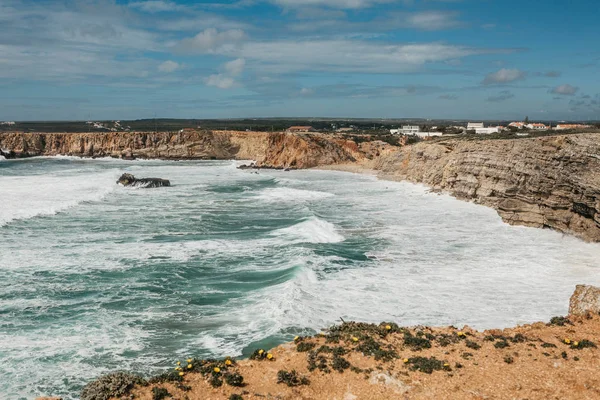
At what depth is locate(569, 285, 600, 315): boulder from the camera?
1283cm

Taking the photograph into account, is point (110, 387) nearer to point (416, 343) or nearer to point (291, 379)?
point (291, 379)

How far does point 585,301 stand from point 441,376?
5.88 m

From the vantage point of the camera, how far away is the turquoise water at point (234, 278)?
41.2ft

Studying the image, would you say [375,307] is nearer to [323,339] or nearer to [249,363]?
[323,339]

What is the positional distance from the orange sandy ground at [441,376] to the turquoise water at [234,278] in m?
2.41

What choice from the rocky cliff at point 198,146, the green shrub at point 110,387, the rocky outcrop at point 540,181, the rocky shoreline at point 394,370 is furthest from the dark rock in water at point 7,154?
the green shrub at point 110,387

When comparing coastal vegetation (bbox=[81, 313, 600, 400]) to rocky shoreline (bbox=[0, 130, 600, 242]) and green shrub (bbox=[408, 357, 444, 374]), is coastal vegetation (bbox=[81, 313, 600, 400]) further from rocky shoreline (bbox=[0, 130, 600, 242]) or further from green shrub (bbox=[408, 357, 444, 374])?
rocky shoreline (bbox=[0, 130, 600, 242])

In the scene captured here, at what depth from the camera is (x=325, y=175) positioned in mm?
65438

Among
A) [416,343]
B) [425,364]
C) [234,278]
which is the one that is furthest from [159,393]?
[234,278]

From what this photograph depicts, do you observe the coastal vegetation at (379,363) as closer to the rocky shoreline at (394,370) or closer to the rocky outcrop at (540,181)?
the rocky shoreline at (394,370)

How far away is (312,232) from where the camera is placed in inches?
1007

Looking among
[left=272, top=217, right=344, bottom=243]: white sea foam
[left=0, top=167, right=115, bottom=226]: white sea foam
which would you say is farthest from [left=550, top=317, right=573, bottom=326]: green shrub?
[left=0, top=167, right=115, bottom=226]: white sea foam

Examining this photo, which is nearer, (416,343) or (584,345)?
(584,345)

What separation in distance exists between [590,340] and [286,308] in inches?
306
